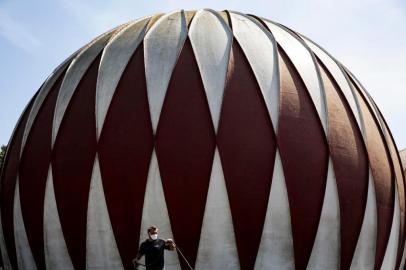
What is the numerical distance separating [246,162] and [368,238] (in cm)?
494

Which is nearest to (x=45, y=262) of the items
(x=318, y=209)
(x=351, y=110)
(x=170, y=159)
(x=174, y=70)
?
(x=170, y=159)

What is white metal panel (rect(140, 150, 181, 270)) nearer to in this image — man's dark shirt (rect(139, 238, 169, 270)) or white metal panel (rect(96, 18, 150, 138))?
white metal panel (rect(96, 18, 150, 138))

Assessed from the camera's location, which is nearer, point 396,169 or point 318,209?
point 318,209

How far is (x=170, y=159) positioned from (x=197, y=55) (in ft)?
12.2

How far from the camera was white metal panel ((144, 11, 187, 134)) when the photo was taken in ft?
51.8

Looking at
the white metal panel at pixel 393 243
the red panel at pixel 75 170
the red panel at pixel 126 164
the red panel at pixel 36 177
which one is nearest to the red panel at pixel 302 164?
the white metal panel at pixel 393 243

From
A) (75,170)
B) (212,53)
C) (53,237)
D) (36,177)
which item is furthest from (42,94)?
(212,53)

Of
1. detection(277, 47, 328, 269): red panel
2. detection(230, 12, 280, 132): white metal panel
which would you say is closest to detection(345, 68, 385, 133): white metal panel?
detection(277, 47, 328, 269): red panel

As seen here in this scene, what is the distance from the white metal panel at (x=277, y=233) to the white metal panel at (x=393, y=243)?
411cm

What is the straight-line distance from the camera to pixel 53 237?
15977 millimetres

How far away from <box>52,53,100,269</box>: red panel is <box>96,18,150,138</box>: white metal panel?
0.28m

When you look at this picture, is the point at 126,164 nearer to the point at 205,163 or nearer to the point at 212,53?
the point at 205,163

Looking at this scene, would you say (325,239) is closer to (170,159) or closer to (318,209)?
(318,209)

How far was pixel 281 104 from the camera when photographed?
631 inches
